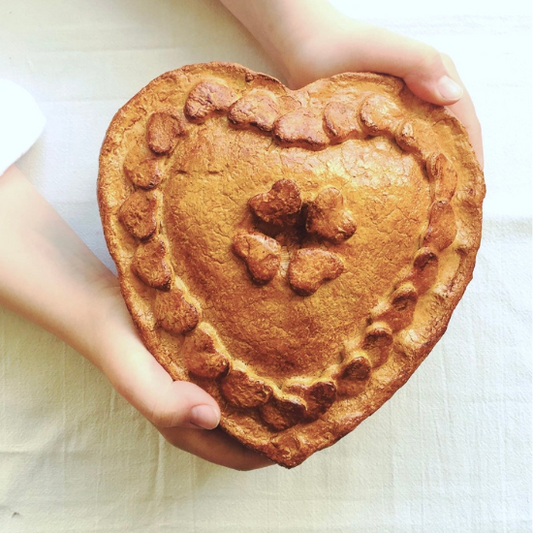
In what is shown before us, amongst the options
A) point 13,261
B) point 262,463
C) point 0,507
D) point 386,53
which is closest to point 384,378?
point 262,463

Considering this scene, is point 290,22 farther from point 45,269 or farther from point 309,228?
point 45,269

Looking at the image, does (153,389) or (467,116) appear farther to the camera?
(467,116)

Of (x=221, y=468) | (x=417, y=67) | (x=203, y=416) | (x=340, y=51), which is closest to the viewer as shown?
(x=203, y=416)

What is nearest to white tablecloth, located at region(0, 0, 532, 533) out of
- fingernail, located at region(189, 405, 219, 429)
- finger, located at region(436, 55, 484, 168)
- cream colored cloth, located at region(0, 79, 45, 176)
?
cream colored cloth, located at region(0, 79, 45, 176)

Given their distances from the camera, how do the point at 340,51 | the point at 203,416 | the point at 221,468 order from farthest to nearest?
1. the point at 221,468
2. the point at 340,51
3. the point at 203,416

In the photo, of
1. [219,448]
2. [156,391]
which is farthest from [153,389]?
[219,448]

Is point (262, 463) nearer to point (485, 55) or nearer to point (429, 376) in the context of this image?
point (429, 376)

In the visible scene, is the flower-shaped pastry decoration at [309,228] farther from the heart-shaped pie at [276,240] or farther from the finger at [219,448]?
the finger at [219,448]

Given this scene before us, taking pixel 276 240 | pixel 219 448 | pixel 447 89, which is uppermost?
pixel 447 89
